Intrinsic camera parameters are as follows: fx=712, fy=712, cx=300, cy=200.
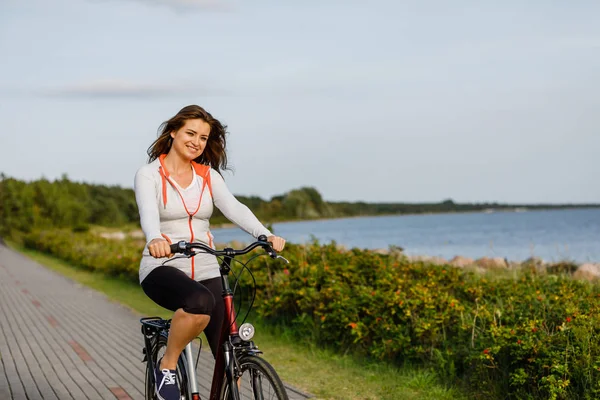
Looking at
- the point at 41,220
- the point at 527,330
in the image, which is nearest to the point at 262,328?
the point at 527,330

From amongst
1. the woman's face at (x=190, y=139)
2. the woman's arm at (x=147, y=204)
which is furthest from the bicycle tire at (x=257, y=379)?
the woman's face at (x=190, y=139)

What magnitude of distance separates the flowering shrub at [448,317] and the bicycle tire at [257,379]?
2.44 metres

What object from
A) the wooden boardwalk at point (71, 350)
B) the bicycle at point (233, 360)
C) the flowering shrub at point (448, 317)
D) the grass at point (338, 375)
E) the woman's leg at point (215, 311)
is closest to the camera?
the bicycle at point (233, 360)

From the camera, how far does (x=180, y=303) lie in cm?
384

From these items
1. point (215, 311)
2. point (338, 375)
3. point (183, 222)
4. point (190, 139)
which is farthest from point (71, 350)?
point (190, 139)

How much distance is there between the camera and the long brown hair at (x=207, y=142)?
429cm

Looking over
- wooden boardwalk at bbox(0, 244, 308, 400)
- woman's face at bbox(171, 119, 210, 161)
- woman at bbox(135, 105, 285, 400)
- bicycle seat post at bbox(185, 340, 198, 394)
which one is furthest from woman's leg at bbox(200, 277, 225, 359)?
wooden boardwalk at bbox(0, 244, 308, 400)

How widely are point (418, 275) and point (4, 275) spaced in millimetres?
16351

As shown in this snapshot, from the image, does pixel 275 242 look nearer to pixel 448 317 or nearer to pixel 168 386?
pixel 168 386

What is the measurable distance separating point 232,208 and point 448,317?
3.43 meters

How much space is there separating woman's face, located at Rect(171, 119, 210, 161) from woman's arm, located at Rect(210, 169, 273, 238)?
0.18m

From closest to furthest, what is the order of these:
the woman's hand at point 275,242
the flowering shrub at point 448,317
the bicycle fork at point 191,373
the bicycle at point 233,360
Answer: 1. the bicycle at point 233,360
2. the woman's hand at point 275,242
3. the bicycle fork at point 191,373
4. the flowering shrub at point 448,317

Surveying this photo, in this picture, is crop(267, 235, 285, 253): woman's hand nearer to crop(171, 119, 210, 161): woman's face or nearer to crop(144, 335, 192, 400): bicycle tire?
crop(171, 119, 210, 161): woman's face

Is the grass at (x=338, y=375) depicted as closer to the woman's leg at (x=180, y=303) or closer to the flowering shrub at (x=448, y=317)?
the flowering shrub at (x=448, y=317)
